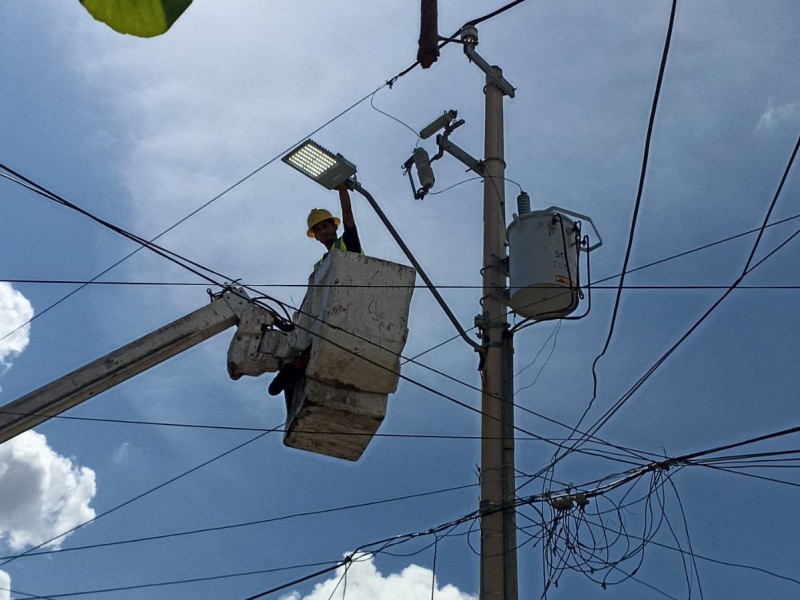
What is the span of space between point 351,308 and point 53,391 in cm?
162

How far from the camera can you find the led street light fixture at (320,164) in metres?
6.30

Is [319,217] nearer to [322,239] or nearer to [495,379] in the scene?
[322,239]

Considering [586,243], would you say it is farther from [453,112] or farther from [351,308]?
[351,308]

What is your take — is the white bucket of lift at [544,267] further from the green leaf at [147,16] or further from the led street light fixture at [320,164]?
the green leaf at [147,16]

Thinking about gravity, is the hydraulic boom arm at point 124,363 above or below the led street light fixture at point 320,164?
below

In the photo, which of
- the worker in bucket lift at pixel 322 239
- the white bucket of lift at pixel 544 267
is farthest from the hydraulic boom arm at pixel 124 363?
the white bucket of lift at pixel 544 267

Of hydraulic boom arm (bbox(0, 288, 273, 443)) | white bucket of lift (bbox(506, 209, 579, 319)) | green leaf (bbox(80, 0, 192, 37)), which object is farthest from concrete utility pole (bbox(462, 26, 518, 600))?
green leaf (bbox(80, 0, 192, 37))

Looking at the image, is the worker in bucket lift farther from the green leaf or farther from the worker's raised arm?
the green leaf

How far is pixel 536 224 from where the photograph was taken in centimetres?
640

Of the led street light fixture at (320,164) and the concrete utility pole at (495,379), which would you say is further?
the led street light fixture at (320,164)

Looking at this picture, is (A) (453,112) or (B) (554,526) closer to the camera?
(B) (554,526)

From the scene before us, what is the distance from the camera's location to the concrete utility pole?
565 centimetres

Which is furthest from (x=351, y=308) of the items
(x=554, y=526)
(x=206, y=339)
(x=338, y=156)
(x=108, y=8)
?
(x=108, y=8)

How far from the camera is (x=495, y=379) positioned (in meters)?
6.30
